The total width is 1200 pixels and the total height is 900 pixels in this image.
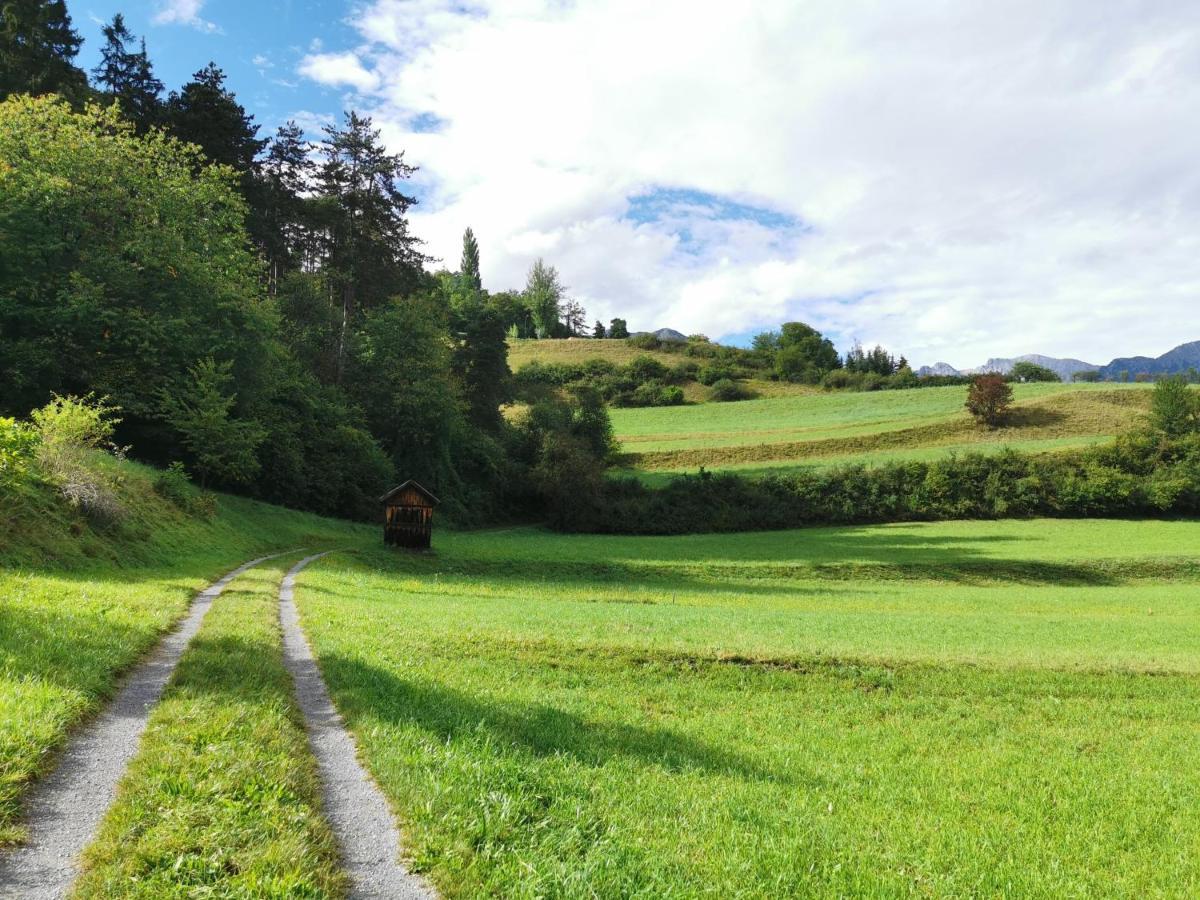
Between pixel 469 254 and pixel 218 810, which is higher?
pixel 469 254

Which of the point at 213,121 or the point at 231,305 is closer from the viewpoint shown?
the point at 231,305

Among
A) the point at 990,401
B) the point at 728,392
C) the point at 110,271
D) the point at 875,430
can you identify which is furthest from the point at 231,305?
the point at 728,392

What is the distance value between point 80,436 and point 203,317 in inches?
605

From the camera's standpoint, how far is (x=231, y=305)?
1337 inches

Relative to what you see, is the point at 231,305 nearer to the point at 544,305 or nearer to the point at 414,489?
the point at 414,489

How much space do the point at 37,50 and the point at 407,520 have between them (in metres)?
40.3

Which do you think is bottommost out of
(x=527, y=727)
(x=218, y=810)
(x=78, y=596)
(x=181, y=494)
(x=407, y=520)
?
(x=527, y=727)

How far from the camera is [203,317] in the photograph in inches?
1341

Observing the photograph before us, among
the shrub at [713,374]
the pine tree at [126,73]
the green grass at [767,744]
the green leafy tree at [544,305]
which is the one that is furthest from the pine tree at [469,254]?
the green grass at [767,744]

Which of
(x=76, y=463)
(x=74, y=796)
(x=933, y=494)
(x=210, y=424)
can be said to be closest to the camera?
(x=74, y=796)

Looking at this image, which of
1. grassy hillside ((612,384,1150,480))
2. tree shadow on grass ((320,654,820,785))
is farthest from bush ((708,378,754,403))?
tree shadow on grass ((320,654,820,785))

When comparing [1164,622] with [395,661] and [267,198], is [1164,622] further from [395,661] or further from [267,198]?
[267,198]

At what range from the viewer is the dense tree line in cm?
3009

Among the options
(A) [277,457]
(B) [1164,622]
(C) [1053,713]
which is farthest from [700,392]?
(C) [1053,713]
